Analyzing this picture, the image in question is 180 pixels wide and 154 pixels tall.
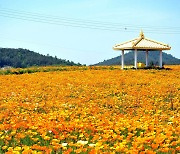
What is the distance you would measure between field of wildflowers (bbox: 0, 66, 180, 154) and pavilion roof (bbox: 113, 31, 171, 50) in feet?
62.4

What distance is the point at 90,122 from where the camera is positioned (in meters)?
8.81

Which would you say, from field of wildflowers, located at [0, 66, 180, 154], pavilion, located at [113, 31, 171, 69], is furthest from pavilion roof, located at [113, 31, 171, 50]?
field of wildflowers, located at [0, 66, 180, 154]

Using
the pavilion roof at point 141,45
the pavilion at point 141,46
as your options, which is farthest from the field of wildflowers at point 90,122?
the pavilion roof at point 141,45

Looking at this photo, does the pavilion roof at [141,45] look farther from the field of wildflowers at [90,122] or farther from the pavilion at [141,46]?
the field of wildflowers at [90,122]

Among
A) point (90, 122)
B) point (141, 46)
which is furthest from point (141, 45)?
point (90, 122)

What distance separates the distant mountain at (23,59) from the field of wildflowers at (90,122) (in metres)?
76.8

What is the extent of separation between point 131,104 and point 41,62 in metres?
87.1

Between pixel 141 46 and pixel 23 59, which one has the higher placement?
pixel 23 59

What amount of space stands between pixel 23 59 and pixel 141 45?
67.6 meters

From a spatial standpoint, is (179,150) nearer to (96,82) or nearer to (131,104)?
(131,104)

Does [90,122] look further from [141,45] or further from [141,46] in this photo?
→ [141,45]

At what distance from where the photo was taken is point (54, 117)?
9.27m

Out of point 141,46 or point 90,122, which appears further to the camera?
point 141,46

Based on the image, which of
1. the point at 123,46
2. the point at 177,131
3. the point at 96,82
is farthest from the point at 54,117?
the point at 123,46
